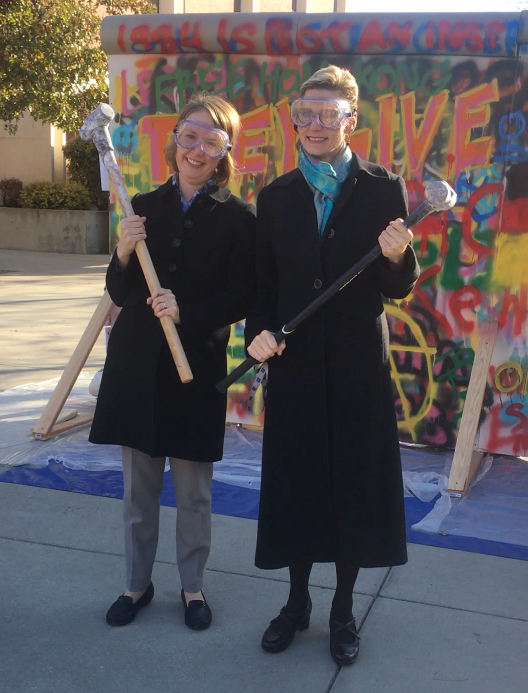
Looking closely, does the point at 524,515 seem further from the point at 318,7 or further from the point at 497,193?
the point at 318,7

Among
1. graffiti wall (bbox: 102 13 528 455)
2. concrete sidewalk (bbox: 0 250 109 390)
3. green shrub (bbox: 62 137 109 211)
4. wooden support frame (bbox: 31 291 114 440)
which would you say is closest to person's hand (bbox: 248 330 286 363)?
graffiti wall (bbox: 102 13 528 455)

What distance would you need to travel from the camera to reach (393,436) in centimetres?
293

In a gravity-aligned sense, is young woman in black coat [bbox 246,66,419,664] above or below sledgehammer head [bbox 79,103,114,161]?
below

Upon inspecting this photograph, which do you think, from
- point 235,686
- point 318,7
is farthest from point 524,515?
point 318,7

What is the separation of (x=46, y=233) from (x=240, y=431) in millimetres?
13521

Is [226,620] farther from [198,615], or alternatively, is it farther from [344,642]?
[344,642]

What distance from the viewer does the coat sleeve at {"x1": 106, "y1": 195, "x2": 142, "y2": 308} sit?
118 inches

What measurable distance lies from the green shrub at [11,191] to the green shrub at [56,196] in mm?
448

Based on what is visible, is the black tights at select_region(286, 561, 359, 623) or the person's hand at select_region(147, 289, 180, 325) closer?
the person's hand at select_region(147, 289, 180, 325)

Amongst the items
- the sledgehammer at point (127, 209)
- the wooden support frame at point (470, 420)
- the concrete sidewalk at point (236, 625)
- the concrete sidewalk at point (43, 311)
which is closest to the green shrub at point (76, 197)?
the concrete sidewalk at point (43, 311)

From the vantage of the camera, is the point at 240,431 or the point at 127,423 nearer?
the point at 127,423

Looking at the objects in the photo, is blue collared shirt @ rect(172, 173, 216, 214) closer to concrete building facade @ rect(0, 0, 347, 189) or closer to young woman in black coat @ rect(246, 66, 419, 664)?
young woman in black coat @ rect(246, 66, 419, 664)

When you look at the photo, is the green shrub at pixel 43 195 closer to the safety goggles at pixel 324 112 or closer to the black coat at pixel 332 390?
the black coat at pixel 332 390

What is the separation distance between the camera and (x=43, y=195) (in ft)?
59.7
